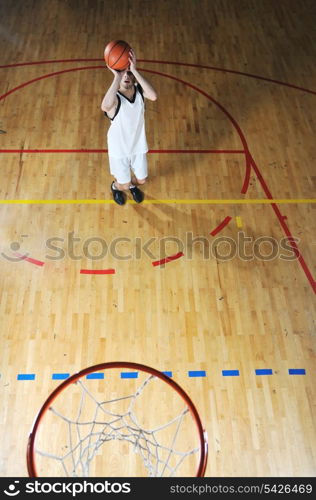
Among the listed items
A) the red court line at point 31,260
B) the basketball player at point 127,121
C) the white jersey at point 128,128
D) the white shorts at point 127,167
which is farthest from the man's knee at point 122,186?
the red court line at point 31,260

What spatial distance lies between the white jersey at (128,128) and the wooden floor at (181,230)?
0.78 meters

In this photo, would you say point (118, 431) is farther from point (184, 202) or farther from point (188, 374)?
point (184, 202)

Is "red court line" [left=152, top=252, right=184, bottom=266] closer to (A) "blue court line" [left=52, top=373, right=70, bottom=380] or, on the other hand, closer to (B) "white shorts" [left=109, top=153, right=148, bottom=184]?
(B) "white shorts" [left=109, top=153, right=148, bottom=184]

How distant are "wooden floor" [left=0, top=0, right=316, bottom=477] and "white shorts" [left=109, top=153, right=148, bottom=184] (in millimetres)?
375

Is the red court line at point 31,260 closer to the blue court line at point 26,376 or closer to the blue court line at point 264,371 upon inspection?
the blue court line at point 26,376

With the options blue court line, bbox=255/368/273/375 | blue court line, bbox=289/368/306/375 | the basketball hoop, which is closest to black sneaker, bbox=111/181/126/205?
the basketball hoop

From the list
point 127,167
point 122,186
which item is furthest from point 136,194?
point 127,167

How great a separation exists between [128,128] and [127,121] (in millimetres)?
80

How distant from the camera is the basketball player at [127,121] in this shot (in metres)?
→ 4.85

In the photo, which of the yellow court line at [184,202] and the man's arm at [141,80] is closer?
the man's arm at [141,80]

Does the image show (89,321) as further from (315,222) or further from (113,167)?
(315,222)

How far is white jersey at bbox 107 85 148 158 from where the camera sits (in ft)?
16.4

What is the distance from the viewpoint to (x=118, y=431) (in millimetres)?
4391

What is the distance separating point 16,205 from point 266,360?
3192 mm
